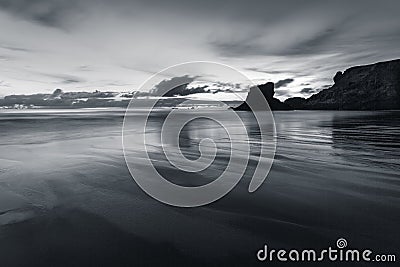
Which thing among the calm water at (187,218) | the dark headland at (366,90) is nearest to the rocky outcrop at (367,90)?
the dark headland at (366,90)

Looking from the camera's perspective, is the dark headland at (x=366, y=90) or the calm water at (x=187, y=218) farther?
the dark headland at (x=366, y=90)

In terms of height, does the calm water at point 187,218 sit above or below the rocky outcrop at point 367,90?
below

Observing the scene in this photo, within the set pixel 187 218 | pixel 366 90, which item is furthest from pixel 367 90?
pixel 187 218

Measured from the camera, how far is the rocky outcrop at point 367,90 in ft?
489

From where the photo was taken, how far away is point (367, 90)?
161m

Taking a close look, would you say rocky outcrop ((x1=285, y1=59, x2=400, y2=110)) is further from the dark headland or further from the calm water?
the calm water

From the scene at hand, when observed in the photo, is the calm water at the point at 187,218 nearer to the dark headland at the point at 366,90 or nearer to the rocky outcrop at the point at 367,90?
the dark headland at the point at 366,90

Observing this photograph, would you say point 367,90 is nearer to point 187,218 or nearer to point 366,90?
point 366,90

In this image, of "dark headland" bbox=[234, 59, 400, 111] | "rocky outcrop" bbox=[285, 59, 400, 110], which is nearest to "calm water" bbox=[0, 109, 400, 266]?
"dark headland" bbox=[234, 59, 400, 111]

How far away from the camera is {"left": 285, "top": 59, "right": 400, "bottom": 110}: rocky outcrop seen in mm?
149000

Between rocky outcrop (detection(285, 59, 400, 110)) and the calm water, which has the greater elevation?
rocky outcrop (detection(285, 59, 400, 110))

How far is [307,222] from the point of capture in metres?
4.48

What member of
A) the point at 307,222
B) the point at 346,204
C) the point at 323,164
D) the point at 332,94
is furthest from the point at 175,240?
the point at 332,94

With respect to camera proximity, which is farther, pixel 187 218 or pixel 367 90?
pixel 367 90
